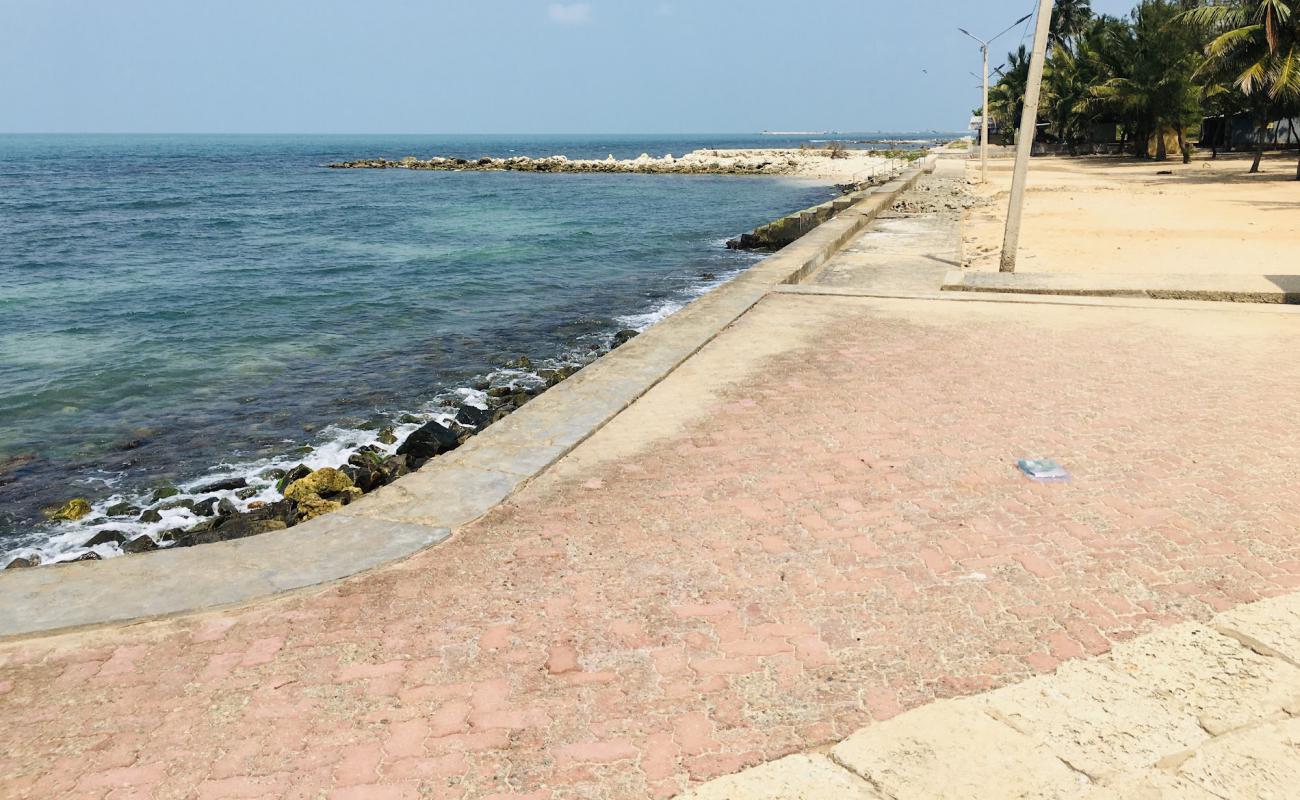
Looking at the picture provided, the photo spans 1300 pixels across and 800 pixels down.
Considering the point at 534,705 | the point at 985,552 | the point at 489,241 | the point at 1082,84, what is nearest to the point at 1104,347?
the point at 985,552

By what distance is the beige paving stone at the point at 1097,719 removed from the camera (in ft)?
8.60

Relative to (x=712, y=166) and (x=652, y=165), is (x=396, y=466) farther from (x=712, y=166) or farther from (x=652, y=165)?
(x=652, y=165)

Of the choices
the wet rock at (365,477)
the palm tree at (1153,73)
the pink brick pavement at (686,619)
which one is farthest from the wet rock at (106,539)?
the palm tree at (1153,73)

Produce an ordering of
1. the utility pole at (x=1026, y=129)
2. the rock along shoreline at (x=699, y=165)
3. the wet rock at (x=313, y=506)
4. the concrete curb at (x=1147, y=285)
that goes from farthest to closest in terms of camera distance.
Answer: the rock along shoreline at (x=699, y=165)
the utility pole at (x=1026, y=129)
the concrete curb at (x=1147, y=285)
the wet rock at (x=313, y=506)

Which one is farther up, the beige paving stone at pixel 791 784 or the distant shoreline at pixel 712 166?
the distant shoreline at pixel 712 166

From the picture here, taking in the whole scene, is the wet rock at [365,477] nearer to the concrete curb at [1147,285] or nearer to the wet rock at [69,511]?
the wet rock at [69,511]

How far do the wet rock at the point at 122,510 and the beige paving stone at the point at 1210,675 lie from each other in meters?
6.58

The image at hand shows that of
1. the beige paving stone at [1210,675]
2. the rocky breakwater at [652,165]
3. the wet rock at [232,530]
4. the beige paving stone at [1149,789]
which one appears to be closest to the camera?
the beige paving stone at [1149,789]

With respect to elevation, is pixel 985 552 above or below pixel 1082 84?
below

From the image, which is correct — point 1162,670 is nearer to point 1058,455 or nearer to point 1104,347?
point 1058,455

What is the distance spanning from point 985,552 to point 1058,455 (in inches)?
59.3

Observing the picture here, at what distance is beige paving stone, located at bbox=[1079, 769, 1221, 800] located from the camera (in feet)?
8.03

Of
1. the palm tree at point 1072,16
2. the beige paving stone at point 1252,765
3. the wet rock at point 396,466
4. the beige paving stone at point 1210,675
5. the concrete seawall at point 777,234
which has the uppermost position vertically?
the palm tree at point 1072,16

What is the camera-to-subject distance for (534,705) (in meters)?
2.90
